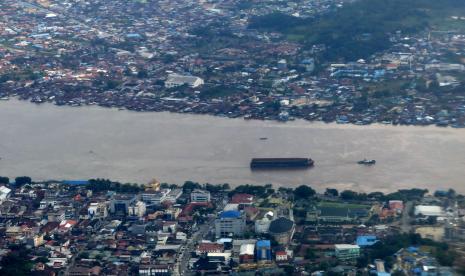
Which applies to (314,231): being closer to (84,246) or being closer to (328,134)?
(84,246)

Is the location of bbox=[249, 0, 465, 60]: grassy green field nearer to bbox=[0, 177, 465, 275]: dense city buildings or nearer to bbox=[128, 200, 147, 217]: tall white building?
bbox=[0, 177, 465, 275]: dense city buildings

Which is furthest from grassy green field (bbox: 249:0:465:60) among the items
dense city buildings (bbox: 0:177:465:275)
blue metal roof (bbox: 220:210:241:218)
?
blue metal roof (bbox: 220:210:241:218)

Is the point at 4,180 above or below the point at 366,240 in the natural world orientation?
above

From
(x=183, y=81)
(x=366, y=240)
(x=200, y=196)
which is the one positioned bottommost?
(x=366, y=240)

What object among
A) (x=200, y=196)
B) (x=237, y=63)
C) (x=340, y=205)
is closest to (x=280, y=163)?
(x=200, y=196)

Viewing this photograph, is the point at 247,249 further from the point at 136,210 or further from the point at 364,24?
the point at 364,24
